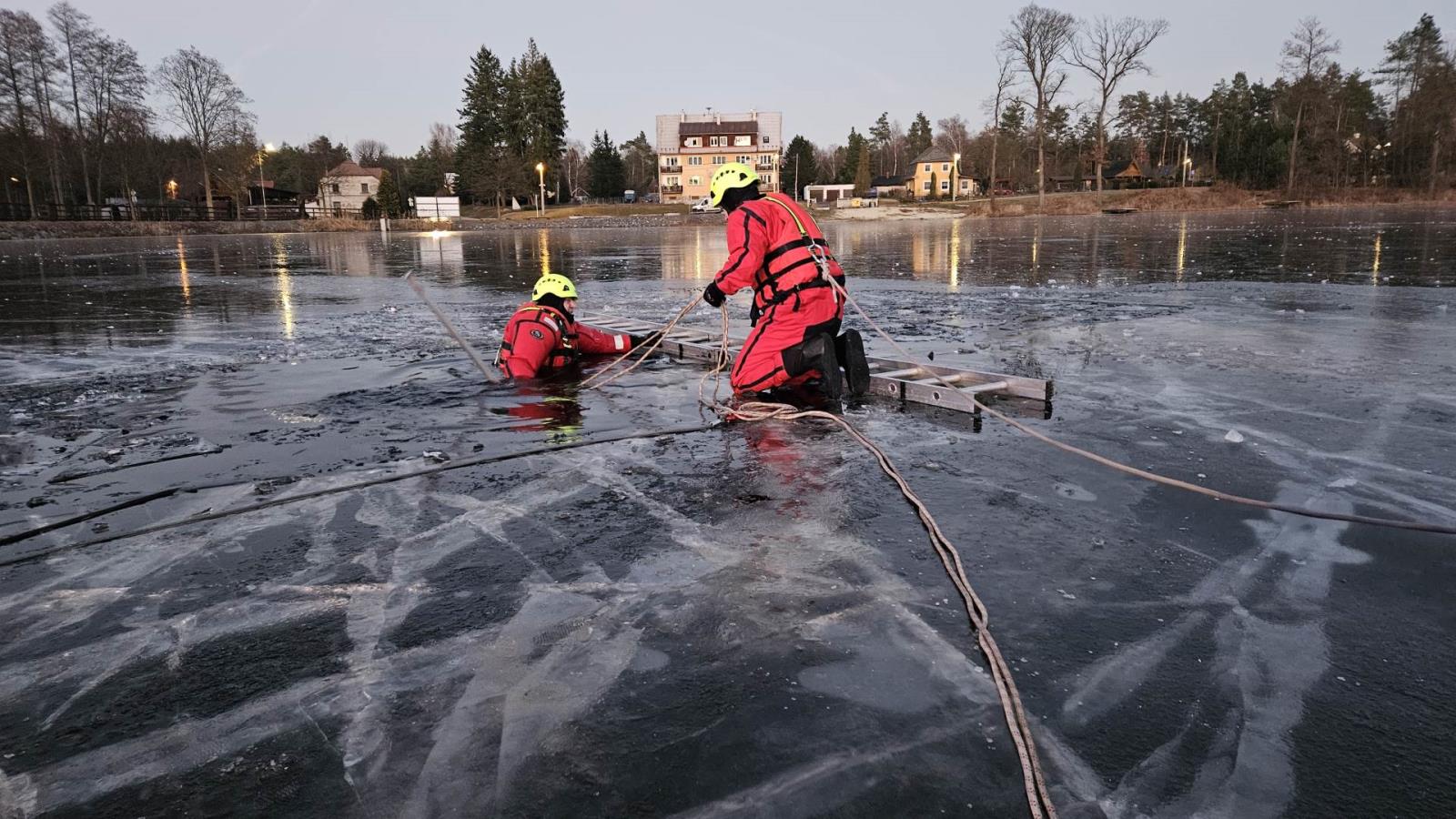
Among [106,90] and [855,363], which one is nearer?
[855,363]

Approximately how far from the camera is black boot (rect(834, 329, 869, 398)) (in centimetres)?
652

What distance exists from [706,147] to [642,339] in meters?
93.9

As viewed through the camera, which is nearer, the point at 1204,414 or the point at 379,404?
the point at 1204,414

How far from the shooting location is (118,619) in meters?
3.24

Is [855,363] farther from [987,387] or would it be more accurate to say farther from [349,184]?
[349,184]

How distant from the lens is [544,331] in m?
7.71

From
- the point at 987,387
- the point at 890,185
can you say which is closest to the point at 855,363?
Answer: the point at 987,387

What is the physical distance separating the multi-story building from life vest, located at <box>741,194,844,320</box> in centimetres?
9066

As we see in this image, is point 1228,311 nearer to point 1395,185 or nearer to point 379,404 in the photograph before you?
point 379,404

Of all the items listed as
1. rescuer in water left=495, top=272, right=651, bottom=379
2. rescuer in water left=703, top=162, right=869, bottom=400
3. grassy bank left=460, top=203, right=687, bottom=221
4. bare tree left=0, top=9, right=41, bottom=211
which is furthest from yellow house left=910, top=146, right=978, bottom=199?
rescuer in water left=703, top=162, right=869, bottom=400

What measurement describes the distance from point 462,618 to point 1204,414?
506 centimetres

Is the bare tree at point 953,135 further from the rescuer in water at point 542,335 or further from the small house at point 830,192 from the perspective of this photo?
the rescuer in water at point 542,335

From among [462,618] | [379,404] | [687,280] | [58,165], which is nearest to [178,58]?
[58,165]

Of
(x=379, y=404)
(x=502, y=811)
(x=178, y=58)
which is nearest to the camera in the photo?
(x=502, y=811)
